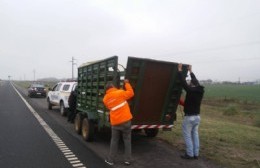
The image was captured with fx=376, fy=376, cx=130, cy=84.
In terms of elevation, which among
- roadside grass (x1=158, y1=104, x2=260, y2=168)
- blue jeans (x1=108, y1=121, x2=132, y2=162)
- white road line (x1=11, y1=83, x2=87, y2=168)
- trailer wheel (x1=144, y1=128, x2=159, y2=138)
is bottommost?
→ roadside grass (x1=158, y1=104, x2=260, y2=168)

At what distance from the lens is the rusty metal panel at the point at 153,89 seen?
930 centimetres

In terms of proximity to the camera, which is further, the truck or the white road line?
the truck

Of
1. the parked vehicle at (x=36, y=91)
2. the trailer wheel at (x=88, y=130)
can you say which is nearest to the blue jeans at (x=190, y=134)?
the trailer wheel at (x=88, y=130)

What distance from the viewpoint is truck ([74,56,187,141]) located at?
9.37 meters

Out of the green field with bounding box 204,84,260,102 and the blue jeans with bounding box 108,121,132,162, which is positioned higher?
the blue jeans with bounding box 108,121,132,162

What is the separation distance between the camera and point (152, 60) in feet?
30.7

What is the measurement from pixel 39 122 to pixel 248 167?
388 inches

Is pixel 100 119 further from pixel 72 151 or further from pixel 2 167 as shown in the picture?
pixel 2 167

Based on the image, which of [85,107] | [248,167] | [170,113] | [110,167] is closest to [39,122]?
[85,107]

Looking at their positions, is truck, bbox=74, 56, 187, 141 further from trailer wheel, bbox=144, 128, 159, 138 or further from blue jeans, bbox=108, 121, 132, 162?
trailer wheel, bbox=144, 128, 159, 138

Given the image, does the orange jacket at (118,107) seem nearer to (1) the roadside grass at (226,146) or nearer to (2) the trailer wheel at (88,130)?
(1) the roadside grass at (226,146)

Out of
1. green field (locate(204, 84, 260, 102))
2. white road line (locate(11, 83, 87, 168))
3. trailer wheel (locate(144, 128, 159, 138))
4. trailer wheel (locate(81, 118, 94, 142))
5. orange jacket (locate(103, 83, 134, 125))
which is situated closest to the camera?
white road line (locate(11, 83, 87, 168))

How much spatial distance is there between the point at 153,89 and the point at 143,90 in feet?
1.03

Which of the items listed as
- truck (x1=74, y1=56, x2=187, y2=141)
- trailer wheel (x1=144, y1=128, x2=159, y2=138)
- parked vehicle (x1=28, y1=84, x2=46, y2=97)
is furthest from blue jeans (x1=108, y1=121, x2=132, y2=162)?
parked vehicle (x1=28, y1=84, x2=46, y2=97)
